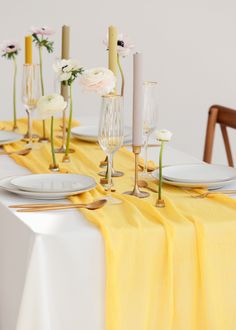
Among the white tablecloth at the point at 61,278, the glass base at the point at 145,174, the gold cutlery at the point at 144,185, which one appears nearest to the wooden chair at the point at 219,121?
the glass base at the point at 145,174

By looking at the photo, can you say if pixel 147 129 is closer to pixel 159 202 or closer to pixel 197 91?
pixel 159 202

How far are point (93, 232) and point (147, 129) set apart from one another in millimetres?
608

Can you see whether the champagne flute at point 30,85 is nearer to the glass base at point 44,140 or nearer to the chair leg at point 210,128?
the glass base at point 44,140

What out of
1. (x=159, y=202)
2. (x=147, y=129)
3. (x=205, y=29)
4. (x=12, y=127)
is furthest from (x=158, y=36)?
(x=159, y=202)

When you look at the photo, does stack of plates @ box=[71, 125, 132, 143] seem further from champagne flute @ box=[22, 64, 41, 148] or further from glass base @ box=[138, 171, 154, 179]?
glass base @ box=[138, 171, 154, 179]

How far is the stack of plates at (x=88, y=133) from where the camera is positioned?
2963 mm

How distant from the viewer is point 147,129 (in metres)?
2.38

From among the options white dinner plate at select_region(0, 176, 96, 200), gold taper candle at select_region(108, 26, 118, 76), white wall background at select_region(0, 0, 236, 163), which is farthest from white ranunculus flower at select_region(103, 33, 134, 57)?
white wall background at select_region(0, 0, 236, 163)

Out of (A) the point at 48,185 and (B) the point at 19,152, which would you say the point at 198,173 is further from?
(B) the point at 19,152

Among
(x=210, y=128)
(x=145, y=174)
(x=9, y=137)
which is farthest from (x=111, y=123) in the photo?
(x=210, y=128)

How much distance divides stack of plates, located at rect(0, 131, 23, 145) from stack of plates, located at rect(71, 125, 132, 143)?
0.21m

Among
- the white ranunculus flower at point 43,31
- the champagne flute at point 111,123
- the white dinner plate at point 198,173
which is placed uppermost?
the white ranunculus flower at point 43,31

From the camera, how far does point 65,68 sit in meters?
2.42

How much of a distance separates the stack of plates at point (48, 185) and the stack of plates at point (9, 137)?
62 centimetres
